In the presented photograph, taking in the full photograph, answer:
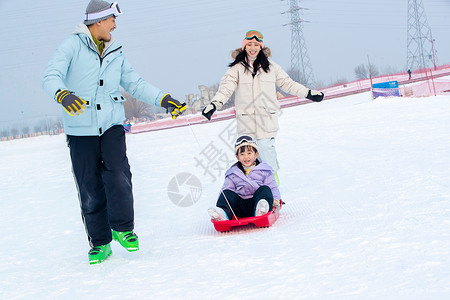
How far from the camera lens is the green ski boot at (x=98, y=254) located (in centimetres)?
343

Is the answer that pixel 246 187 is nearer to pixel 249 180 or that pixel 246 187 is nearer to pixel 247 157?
pixel 249 180

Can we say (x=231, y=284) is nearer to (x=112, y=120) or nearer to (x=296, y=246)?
(x=296, y=246)

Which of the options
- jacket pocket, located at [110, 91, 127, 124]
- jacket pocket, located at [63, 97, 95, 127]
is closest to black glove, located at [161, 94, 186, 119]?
jacket pocket, located at [110, 91, 127, 124]

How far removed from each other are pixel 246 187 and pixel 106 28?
176cm

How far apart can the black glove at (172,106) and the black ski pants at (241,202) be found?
0.92 meters

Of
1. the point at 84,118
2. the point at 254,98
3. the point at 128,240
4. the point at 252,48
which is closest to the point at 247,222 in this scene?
the point at 128,240

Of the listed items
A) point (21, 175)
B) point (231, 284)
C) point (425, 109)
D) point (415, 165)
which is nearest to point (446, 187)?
point (415, 165)

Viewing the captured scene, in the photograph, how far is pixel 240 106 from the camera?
5.26m

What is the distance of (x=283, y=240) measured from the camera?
11.4ft

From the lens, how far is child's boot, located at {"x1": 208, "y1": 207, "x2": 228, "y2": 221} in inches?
157
